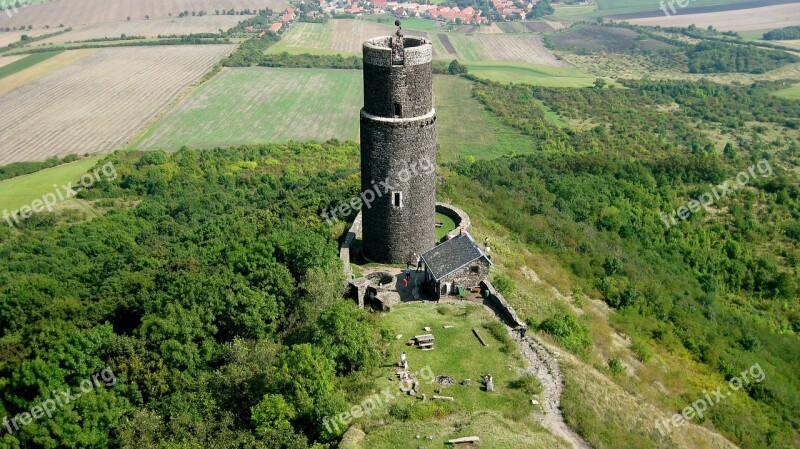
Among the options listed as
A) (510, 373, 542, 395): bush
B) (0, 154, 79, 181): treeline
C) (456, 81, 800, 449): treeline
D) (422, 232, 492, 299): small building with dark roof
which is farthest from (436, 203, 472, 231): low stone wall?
(0, 154, 79, 181): treeline

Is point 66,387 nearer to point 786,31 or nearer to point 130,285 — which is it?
point 130,285

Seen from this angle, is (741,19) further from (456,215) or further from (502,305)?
(502,305)

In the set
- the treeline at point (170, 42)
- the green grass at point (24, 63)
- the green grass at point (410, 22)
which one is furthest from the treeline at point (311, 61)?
the green grass at point (24, 63)

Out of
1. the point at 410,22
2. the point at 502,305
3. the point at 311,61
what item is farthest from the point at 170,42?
the point at 502,305

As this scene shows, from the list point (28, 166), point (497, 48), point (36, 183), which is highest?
A: point (497, 48)

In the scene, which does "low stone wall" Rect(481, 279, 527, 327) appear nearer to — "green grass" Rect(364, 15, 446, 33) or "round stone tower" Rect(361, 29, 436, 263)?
"round stone tower" Rect(361, 29, 436, 263)
